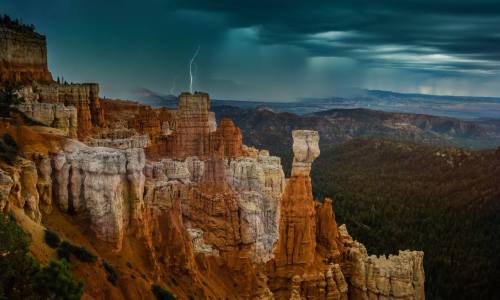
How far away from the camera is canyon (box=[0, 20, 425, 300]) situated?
27672 millimetres

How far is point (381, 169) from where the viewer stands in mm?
139125

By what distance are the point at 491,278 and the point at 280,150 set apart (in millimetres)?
119428

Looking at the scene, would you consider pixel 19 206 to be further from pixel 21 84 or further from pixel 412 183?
pixel 412 183

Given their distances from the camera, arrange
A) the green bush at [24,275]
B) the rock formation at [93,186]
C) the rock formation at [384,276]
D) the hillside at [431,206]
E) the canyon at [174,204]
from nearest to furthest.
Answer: the green bush at [24,275]
the canyon at [174,204]
the rock formation at [93,186]
the rock formation at [384,276]
the hillside at [431,206]

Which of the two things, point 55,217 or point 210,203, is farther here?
point 210,203

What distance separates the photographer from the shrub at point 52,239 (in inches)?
920

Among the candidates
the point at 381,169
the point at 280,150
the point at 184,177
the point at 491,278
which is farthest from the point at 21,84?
the point at 280,150

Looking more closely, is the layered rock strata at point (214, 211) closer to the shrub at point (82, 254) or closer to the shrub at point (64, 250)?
the shrub at point (64, 250)

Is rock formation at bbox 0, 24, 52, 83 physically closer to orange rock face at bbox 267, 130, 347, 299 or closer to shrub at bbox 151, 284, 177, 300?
orange rock face at bbox 267, 130, 347, 299

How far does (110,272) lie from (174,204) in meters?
12.2

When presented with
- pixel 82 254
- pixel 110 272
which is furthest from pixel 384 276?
pixel 82 254

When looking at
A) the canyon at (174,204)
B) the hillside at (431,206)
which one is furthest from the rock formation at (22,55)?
the hillside at (431,206)

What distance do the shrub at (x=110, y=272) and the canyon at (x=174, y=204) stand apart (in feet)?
1.02

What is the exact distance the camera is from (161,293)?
91.5ft
